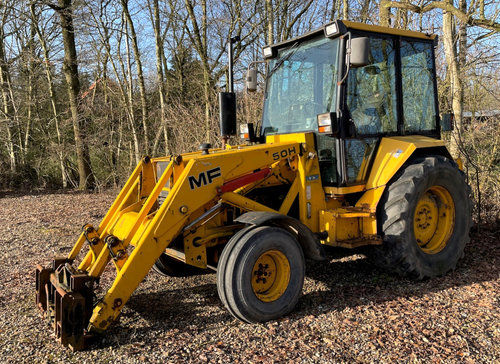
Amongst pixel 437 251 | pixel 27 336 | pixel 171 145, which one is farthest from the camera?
pixel 171 145

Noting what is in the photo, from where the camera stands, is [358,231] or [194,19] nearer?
[358,231]

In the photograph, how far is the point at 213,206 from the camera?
397 centimetres

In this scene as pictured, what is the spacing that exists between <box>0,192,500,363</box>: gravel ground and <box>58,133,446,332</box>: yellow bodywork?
0.39 meters

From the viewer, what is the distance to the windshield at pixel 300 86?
176 inches

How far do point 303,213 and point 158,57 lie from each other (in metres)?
11.0

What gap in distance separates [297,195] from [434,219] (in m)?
1.82

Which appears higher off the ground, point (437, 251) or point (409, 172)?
point (409, 172)

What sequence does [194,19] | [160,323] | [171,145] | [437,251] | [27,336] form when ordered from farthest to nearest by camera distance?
[194,19] → [171,145] → [437,251] → [160,323] → [27,336]

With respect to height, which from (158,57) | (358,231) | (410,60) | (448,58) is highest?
(158,57)

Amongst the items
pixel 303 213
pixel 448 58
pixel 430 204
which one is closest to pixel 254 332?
pixel 303 213

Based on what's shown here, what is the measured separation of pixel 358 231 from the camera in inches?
180

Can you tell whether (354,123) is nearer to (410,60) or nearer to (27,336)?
(410,60)

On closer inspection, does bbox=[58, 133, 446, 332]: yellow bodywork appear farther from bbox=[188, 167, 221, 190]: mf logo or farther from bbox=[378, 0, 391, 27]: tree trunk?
bbox=[378, 0, 391, 27]: tree trunk

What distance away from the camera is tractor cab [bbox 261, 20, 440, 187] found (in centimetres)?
435
